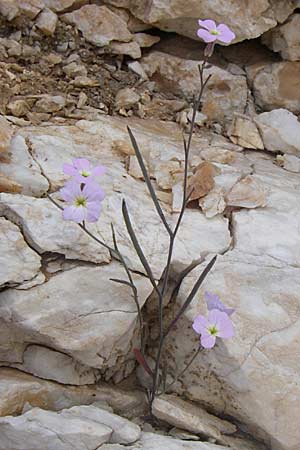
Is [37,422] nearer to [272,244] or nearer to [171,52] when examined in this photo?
[272,244]

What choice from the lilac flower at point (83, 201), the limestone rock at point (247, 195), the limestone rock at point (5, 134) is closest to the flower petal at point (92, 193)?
the lilac flower at point (83, 201)

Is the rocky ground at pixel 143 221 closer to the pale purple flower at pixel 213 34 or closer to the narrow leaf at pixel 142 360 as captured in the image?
the narrow leaf at pixel 142 360

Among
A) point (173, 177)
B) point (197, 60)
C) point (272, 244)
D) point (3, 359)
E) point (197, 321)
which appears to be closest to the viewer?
point (197, 321)

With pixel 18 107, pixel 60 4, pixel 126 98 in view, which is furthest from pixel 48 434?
pixel 60 4

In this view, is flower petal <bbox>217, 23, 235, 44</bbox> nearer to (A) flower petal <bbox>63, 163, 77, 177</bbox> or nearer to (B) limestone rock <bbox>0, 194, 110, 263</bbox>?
(A) flower petal <bbox>63, 163, 77, 177</bbox>

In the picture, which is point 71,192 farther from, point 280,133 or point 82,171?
point 280,133

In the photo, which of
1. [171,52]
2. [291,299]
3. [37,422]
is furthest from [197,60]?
[37,422]

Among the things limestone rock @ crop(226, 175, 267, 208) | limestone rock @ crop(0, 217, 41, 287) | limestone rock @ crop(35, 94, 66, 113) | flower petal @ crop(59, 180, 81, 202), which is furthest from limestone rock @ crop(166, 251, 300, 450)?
limestone rock @ crop(35, 94, 66, 113)
